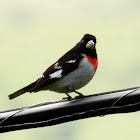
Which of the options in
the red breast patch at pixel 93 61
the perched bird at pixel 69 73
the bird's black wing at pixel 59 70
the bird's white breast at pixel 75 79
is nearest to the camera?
the bird's black wing at pixel 59 70

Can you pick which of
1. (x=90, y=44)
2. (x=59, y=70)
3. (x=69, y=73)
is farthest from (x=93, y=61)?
(x=59, y=70)

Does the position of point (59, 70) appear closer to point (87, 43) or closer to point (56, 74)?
point (56, 74)

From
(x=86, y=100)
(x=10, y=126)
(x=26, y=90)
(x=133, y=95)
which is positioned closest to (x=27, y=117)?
(x=10, y=126)

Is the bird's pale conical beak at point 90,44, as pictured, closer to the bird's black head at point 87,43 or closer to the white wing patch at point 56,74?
the bird's black head at point 87,43

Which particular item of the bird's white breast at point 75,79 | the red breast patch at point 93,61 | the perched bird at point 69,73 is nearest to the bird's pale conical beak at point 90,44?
the perched bird at point 69,73

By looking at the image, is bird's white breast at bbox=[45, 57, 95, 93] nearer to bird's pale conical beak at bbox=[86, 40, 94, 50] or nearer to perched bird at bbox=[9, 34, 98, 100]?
perched bird at bbox=[9, 34, 98, 100]

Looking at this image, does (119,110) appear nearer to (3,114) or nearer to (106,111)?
(106,111)

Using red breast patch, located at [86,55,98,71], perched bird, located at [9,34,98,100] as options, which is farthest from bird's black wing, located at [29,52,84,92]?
red breast patch, located at [86,55,98,71]

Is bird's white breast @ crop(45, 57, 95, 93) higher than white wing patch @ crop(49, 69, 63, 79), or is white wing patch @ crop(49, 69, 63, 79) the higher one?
white wing patch @ crop(49, 69, 63, 79)
